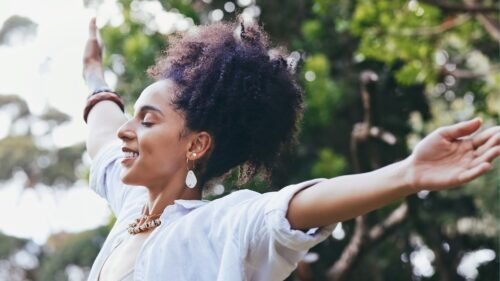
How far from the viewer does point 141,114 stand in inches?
90.4

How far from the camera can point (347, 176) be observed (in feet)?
6.08

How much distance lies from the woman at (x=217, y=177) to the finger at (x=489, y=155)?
0.44 ft

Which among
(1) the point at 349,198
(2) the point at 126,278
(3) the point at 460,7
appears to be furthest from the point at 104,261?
(3) the point at 460,7

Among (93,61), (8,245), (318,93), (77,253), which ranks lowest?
(8,245)

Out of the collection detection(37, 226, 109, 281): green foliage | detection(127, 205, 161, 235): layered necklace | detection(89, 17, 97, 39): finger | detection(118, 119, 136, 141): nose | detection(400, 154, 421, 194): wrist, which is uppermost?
detection(400, 154, 421, 194): wrist

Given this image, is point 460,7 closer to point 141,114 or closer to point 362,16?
point 362,16

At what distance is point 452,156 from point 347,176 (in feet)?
0.67

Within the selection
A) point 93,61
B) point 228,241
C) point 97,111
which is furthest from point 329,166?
point 228,241

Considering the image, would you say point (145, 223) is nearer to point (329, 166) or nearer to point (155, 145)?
point (155, 145)

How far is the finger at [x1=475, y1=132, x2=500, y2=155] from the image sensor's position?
169 cm

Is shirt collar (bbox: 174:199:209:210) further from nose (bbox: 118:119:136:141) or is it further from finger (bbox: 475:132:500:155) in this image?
finger (bbox: 475:132:500:155)

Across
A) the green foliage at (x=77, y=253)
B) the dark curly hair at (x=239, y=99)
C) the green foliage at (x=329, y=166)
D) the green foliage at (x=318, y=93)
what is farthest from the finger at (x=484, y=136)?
the green foliage at (x=77, y=253)

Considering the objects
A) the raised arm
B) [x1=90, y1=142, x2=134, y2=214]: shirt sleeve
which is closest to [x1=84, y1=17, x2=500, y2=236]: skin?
[x1=90, y1=142, x2=134, y2=214]: shirt sleeve

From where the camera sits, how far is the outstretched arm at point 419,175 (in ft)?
5.60
